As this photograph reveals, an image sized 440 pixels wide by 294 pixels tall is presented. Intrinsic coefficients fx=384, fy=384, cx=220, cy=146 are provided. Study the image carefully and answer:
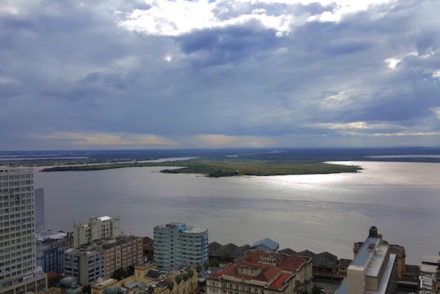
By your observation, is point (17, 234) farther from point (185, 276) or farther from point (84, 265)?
point (185, 276)

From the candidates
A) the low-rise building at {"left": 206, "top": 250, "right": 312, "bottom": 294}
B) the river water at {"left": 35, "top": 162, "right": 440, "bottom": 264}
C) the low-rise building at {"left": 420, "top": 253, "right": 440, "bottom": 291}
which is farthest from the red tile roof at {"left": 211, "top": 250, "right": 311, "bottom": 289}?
the river water at {"left": 35, "top": 162, "right": 440, "bottom": 264}

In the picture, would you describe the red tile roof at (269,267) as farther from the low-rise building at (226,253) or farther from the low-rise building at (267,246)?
the low-rise building at (226,253)

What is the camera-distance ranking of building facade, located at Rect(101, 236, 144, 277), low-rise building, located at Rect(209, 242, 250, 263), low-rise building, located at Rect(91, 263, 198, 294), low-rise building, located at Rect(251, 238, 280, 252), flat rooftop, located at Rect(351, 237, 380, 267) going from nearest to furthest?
flat rooftop, located at Rect(351, 237, 380, 267), low-rise building, located at Rect(91, 263, 198, 294), building facade, located at Rect(101, 236, 144, 277), low-rise building, located at Rect(251, 238, 280, 252), low-rise building, located at Rect(209, 242, 250, 263)

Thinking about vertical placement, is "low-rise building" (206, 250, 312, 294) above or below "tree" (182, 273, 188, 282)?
above

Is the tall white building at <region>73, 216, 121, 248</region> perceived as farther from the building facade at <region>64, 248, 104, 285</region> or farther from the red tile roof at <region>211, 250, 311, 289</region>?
the red tile roof at <region>211, 250, 311, 289</region>

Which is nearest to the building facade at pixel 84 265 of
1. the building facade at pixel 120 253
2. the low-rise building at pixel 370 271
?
the building facade at pixel 120 253
